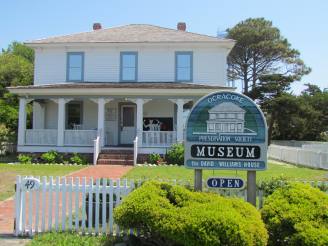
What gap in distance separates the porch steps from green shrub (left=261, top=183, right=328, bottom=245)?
15104mm

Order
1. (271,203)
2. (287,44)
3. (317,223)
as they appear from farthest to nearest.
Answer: (287,44), (271,203), (317,223)

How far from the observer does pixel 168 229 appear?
6.09 metres

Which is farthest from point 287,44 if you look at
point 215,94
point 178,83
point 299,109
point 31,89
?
point 215,94

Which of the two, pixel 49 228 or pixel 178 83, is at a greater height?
pixel 178 83

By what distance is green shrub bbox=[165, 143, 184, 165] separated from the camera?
2134 centimetres

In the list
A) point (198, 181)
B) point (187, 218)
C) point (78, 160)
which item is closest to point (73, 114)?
point (78, 160)

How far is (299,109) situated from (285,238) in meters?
40.3

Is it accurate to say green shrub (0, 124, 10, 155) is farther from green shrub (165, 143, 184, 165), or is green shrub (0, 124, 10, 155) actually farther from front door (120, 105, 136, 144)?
green shrub (165, 143, 184, 165)

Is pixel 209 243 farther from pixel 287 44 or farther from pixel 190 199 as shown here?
pixel 287 44

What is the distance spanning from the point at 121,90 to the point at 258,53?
120ft

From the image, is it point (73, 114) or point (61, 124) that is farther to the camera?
point (73, 114)

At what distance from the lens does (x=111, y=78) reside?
83.9 ft

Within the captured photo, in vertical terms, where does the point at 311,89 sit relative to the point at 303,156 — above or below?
above

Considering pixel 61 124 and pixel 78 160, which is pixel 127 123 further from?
pixel 78 160
